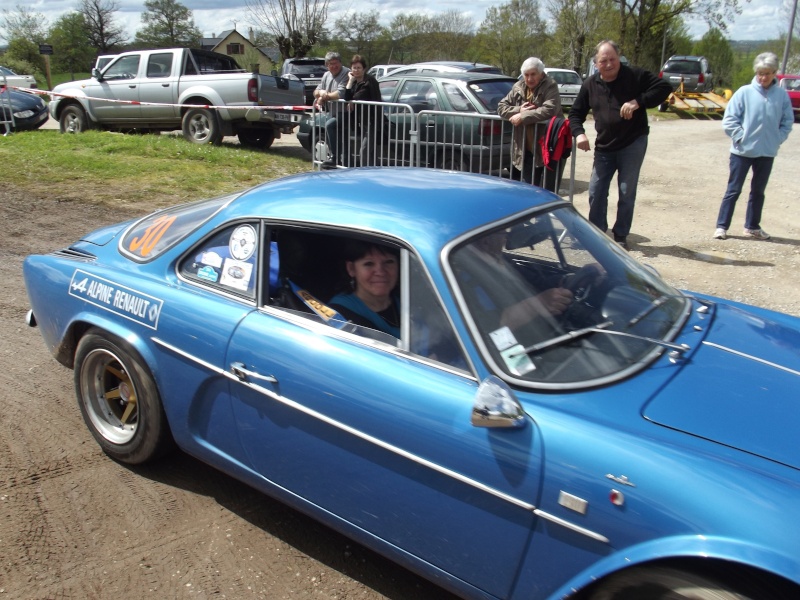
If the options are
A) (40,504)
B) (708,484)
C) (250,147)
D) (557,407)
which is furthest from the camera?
(250,147)

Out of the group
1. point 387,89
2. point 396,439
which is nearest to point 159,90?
point 387,89

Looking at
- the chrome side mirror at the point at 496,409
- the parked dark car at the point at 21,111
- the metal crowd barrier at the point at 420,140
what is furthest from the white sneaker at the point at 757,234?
the parked dark car at the point at 21,111

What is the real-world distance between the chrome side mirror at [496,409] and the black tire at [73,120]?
14.1 meters

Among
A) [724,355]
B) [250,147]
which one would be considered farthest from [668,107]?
[724,355]

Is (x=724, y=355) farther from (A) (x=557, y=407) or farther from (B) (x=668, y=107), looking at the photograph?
(B) (x=668, y=107)

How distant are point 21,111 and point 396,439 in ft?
50.4

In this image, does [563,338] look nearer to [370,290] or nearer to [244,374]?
[370,290]

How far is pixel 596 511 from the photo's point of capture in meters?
1.86

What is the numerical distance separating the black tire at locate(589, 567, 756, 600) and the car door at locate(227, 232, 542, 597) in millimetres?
267

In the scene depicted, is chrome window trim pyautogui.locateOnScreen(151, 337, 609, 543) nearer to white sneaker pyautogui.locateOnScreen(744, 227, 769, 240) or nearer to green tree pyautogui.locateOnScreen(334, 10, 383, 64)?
white sneaker pyautogui.locateOnScreen(744, 227, 769, 240)

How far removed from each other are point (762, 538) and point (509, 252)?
1.27 meters

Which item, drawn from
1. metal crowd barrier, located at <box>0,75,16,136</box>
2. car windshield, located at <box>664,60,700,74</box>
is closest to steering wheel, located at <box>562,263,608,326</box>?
metal crowd barrier, located at <box>0,75,16,136</box>

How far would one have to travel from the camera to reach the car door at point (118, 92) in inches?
522

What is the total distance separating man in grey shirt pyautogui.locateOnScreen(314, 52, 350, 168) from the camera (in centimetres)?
947
